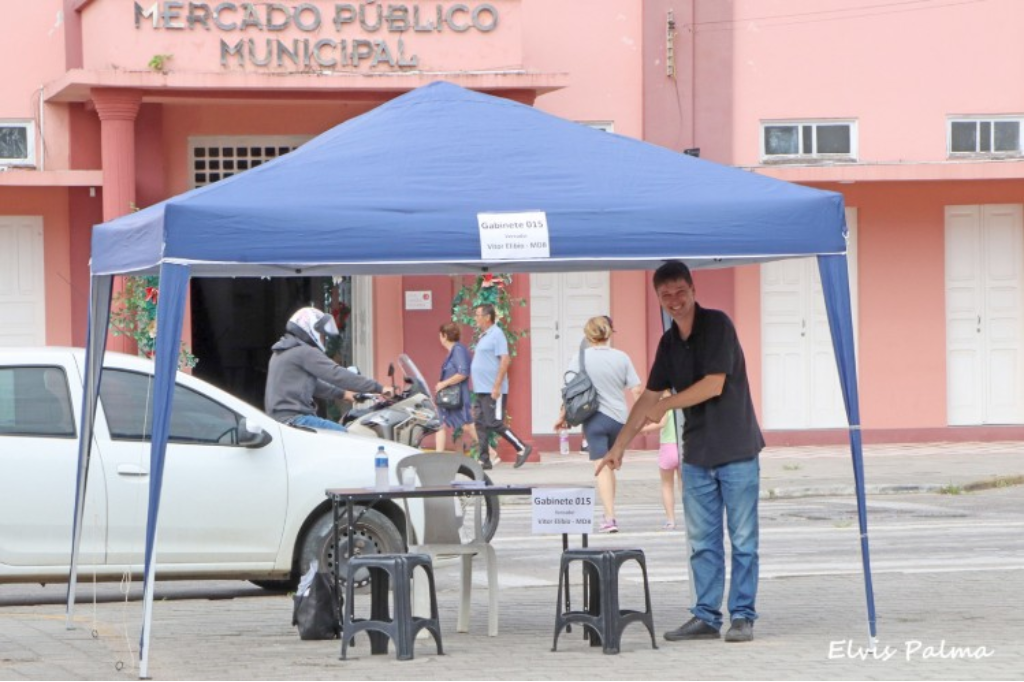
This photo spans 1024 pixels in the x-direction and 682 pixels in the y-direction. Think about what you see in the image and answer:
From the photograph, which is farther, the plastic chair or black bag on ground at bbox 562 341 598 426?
black bag on ground at bbox 562 341 598 426

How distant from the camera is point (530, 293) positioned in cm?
2538

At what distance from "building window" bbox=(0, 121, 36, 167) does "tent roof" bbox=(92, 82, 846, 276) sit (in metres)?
13.7

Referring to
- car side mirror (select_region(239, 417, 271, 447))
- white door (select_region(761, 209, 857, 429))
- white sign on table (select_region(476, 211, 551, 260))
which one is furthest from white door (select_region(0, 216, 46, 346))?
white sign on table (select_region(476, 211, 551, 260))

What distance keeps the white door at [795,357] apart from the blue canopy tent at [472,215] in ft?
51.6

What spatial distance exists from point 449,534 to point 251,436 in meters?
1.66

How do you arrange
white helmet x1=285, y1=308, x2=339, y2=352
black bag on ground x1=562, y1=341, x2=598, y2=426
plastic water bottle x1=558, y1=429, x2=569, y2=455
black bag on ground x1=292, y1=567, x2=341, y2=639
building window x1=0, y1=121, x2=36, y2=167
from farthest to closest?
plastic water bottle x1=558, y1=429, x2=569, y2=455 < building window x1=0, y1=121, x2=36, y2=167 < black bag on ground x1=562, y1=341, x2=598, y2=426 < white helmet x1=285, y1=308, x2=339, y2=352 < black bag on ground x1=292, y1=567, x2=341, y2=639

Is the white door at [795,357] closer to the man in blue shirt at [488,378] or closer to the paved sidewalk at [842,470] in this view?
the paved sidewalk at [842,470]

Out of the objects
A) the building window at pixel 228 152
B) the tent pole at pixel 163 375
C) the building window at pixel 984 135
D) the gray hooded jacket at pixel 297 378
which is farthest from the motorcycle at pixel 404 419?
the building window at pixel 984 135

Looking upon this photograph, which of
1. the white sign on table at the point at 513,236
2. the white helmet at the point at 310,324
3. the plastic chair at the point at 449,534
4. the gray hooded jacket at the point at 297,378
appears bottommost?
the plastic chair at the point at 449,534

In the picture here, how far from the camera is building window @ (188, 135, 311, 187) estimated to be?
24.2 metres

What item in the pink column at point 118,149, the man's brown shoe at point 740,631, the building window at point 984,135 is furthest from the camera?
the building window at point 984,135

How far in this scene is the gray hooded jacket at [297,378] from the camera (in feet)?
44.6

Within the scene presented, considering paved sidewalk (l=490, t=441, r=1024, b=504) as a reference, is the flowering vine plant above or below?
above

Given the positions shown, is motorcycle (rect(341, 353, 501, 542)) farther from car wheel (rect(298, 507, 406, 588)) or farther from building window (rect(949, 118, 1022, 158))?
building window (rect(949, 118, 1022, 158))
